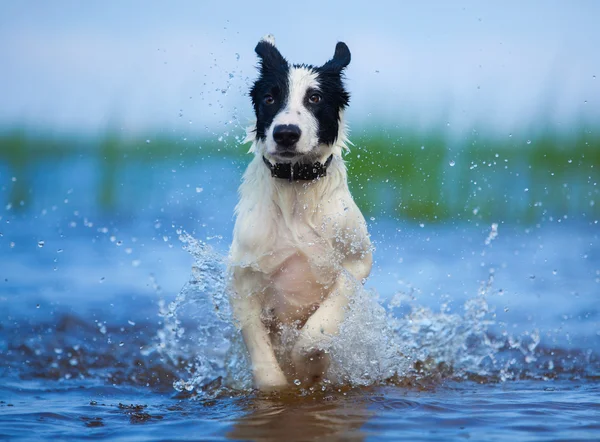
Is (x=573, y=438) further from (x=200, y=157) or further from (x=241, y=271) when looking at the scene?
(x=200, y=157)

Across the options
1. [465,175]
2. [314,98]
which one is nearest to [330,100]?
[314,98]

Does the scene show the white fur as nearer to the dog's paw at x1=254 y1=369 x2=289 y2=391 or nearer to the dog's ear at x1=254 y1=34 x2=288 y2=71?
the dog's ear at x1=254 y1=34 x2=288 y2=71

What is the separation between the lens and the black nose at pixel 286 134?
442 centimetres

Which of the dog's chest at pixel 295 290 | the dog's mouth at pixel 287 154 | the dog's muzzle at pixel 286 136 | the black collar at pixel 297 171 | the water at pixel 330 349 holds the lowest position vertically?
the water at pixel 330 349

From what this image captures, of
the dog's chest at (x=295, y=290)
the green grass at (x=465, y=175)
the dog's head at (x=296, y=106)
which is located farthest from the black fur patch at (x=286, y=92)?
the green grass at (x=465, y=175)

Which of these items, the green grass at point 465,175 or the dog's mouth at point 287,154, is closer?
the dog's mouth at point 287,154

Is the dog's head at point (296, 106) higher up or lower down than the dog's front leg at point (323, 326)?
higher up

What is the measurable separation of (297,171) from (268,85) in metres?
0.49

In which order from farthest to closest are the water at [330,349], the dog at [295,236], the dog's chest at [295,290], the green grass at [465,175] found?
the green grass at [465,175] < the dog's chest at [295,290] < the dog at [295,236] < the water at [330,349]

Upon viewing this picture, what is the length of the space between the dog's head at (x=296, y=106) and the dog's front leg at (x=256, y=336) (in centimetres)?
75

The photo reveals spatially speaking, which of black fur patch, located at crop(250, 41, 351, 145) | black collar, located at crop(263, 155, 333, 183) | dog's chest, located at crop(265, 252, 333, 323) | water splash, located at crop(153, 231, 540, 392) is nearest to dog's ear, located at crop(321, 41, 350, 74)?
black fur patch, located at crop(250, 41, 351, 145)

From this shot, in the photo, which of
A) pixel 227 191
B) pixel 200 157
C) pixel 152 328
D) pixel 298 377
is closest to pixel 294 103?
pixel 298 377

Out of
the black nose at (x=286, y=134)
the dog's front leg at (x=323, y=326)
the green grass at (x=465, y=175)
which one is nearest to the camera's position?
the black nose at (x=286, y=134)

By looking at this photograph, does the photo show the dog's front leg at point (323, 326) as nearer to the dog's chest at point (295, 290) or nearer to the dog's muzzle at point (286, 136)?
the dog's chest at point (295, 290)
